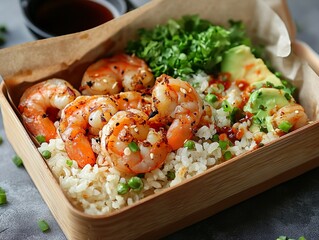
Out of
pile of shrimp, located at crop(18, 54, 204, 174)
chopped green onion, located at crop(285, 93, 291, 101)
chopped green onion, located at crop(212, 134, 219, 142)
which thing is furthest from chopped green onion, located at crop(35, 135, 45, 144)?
chopped green onion, located at crop(285, 93, 291, 101)

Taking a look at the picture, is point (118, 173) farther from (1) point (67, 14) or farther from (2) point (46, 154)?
(1) point (67, 14)

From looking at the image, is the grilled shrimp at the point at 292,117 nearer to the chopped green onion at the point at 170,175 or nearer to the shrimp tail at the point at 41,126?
the chopped green onion at the point at 170,175

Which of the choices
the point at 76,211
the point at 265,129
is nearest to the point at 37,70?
the point at 76,211

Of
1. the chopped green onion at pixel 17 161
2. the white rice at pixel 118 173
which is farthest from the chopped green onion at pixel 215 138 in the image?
the chopped green onion at pixel 17 161

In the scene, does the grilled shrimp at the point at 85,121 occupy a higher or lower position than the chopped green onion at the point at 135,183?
higher

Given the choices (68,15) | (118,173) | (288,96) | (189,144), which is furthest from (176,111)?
(68,15)

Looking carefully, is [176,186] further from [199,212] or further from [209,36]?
[209,36]
